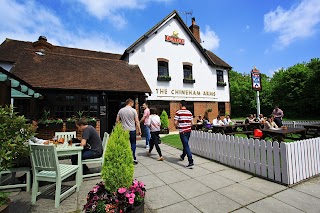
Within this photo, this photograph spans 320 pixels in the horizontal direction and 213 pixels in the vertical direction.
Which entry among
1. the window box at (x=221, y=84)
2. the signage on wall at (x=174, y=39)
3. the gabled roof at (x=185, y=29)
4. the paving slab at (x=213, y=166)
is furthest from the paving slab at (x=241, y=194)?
the window box at (x=221, y=84)

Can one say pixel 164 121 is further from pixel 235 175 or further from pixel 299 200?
pixel 299 200

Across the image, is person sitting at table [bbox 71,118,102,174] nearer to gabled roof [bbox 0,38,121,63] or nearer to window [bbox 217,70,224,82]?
gabled roof [bbox 0,38,121,63]

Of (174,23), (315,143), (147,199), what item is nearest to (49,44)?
(174,23)

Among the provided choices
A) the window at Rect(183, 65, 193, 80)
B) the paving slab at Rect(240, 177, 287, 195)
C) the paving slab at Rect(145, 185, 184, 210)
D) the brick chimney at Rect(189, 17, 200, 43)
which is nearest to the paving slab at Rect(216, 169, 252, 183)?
the paving slab at Rect(240, 177, 287, 195)

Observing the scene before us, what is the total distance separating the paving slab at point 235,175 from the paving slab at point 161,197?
1.57 m

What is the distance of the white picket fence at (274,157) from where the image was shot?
3814 millimetres

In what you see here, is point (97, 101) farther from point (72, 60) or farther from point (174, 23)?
point (174, 23)

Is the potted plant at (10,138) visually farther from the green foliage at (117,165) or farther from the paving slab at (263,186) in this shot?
the paving slab at (263,186)

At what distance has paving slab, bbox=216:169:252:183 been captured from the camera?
13.8ft

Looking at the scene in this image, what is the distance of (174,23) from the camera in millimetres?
15312

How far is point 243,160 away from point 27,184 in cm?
502

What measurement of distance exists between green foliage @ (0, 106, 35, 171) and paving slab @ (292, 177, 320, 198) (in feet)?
16.2

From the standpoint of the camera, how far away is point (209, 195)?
11.2 ft

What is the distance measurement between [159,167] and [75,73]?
7.91 meters
